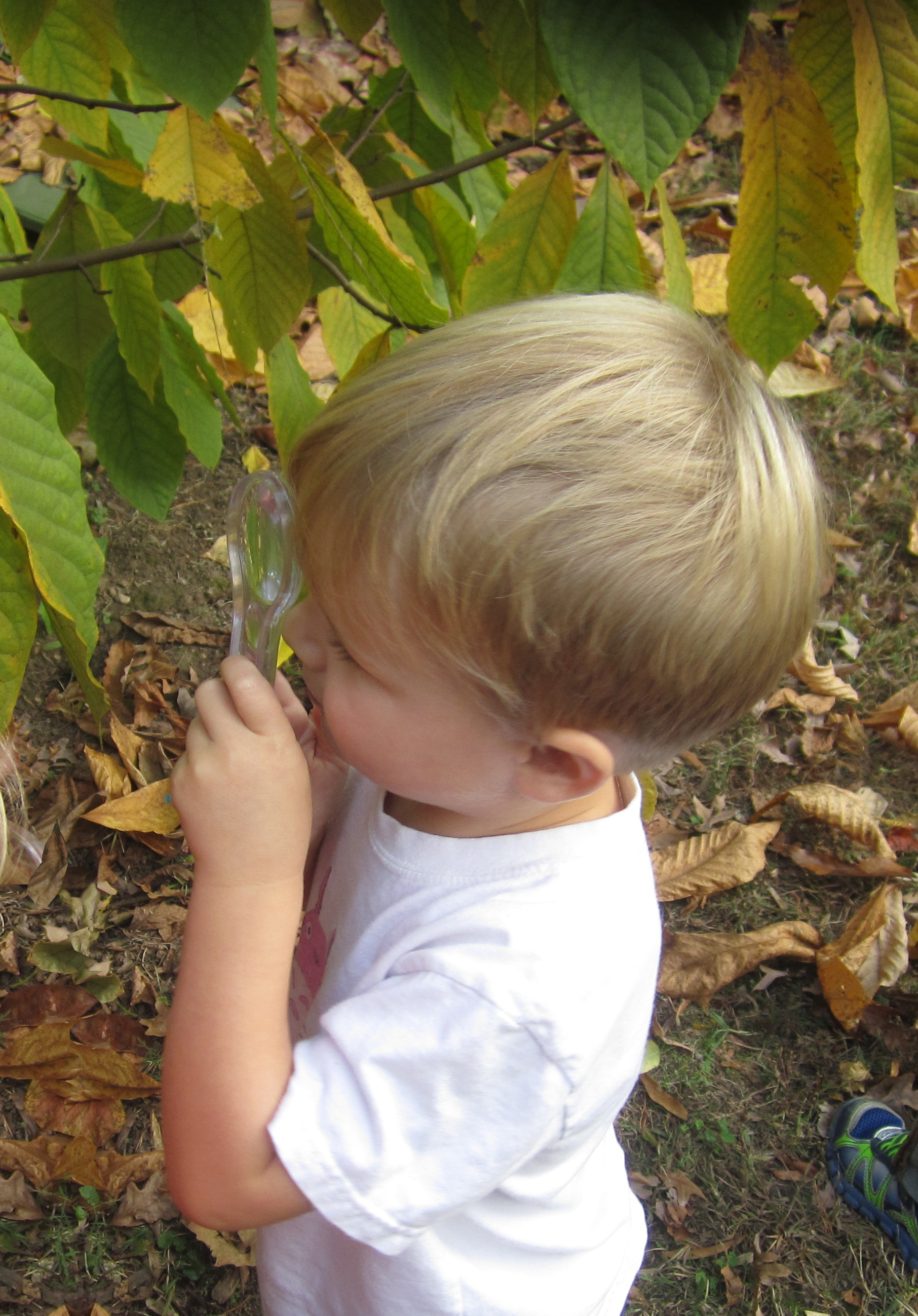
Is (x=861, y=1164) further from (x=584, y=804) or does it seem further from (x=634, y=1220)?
(x=584, y=804)

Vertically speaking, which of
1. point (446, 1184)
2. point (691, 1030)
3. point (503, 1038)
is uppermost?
point (503, 1038)

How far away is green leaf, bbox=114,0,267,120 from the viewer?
0.85 metres

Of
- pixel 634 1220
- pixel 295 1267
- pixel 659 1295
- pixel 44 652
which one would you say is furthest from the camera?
pixel 44 652

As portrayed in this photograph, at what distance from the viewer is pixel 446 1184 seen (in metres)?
0.89

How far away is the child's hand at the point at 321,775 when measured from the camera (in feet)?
4.16

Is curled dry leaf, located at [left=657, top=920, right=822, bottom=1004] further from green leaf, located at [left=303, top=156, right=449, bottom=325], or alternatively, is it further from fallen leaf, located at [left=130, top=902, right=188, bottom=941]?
green leaf, located at [left=303, top=156, right=449, bottom=325]

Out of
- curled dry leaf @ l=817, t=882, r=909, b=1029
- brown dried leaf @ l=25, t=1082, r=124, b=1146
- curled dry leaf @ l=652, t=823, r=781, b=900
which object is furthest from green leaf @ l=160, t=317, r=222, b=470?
curled dry leaf @ l=817, t=882, r=909, b=1029

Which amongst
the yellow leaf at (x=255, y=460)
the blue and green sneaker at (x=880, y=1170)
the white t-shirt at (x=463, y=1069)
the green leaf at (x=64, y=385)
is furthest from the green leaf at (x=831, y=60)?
the yellow leaf at (x=255, y=460)

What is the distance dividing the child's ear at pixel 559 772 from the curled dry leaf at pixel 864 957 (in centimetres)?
143

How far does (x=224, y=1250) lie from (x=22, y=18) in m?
1.68

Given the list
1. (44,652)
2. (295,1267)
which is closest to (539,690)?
(295,1267)

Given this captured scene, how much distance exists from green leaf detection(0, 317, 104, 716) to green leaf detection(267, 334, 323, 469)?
400 mm

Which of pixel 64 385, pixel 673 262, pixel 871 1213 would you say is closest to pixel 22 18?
pixel 673 262

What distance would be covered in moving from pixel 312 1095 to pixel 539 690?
0.37 meters
